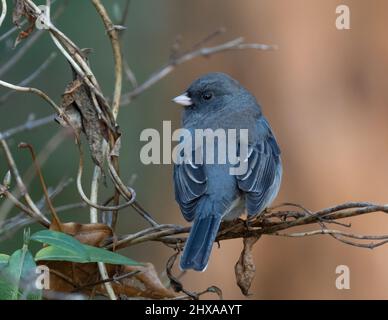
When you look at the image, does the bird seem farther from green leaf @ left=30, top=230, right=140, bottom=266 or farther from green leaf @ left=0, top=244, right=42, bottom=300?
green leaf @ left=0, top=244, right=42, bottom=300

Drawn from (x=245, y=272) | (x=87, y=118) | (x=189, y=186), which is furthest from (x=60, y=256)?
(x=189, y=186)

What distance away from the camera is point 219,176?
350 cm

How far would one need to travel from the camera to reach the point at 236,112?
408 centimetres

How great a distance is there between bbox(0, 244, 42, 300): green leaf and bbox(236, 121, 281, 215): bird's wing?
4.37 ft

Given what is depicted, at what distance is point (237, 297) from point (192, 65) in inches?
78.4

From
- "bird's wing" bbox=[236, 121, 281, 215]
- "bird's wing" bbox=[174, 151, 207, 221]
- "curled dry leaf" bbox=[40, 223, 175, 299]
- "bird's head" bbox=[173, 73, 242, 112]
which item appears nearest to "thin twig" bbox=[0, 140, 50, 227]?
"curled dry leaf" bbox=[40, 223, 175, 299]

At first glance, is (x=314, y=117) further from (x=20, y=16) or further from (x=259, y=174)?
(x=20, y=16)

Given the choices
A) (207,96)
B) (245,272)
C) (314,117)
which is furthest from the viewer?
(314,117)

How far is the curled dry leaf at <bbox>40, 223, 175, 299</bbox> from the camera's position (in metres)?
2.59

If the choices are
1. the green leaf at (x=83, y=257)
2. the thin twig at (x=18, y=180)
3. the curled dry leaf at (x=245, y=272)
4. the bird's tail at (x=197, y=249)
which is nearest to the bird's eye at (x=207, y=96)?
the bird's tail at (x=197, y=249)

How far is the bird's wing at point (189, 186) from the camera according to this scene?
11.3ft

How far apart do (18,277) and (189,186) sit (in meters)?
1.44
